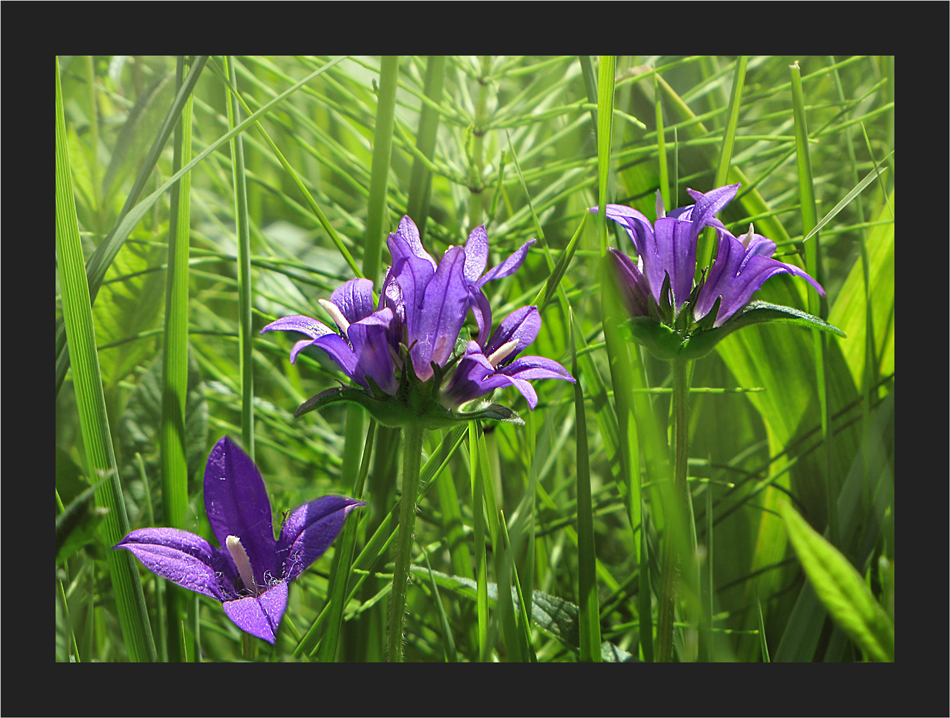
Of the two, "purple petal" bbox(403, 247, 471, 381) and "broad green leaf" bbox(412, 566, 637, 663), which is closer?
"purple petal" bbox(403, 247, 471, 381)

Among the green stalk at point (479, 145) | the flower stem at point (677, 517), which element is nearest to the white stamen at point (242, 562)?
the flower stem at point (677, 517)

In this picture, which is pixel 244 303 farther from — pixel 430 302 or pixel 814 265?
pixel 814 265

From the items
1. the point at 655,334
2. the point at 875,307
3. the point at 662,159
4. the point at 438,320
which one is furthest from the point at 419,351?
the point at 875,307

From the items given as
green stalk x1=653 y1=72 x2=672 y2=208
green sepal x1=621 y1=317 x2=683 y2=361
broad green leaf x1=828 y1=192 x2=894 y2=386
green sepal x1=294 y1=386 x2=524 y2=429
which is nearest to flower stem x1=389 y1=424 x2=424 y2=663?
green sepal x1=294 y1=386 x2=524 y2=429

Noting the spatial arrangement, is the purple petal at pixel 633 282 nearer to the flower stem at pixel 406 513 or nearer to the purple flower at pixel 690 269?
the purple flower at pixel 690 269

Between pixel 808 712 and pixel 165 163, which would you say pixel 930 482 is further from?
pixel 165 163

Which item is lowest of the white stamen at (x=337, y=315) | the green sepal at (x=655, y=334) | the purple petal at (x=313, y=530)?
the purple petal at (x=313, y=530)

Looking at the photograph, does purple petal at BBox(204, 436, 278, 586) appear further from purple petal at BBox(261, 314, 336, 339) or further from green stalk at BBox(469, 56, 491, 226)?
green stalk at BBox(469, 56, 491, 226)
